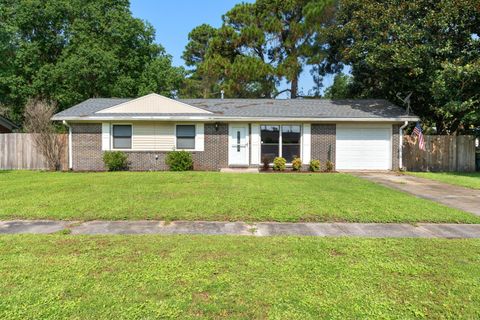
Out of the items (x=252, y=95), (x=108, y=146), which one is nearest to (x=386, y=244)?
(x=108, y=146)

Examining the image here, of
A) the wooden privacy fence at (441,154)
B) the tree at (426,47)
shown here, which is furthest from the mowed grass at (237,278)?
the wooden privacy fence at (441,154)

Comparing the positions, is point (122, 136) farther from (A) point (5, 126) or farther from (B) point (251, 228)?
(B) point (251, 228)

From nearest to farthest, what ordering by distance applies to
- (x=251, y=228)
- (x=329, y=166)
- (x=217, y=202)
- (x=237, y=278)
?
1. (x=237, y=278)
2. (x=251, y=228)
3. (x=217, y=202)
4. (x=329, y=166)

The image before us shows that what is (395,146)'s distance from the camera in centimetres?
1543

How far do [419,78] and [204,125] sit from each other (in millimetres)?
10960

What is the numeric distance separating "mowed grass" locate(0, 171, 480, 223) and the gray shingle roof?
585cm

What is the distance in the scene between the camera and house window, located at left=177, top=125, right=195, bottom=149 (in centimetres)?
1548

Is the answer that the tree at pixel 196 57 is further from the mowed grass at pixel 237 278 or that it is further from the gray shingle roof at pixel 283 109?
the mowed grass at pixel 237 278

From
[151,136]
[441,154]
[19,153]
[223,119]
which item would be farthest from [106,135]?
[441,154]

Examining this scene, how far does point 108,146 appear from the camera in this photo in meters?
15.4

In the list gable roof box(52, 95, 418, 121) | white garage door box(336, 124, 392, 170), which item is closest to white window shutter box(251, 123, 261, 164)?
gable roof box(52, 95, 418, 121)

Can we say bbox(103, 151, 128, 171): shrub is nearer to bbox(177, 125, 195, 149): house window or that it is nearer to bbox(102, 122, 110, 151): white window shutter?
bbox(102, 122, 110, 151): white window shutter

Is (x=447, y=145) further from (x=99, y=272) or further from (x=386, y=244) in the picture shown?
(x=99, y=272)

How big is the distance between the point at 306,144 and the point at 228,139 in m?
3.65
